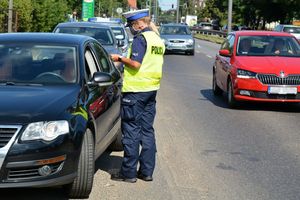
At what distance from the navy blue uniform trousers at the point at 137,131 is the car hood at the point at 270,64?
17.7 feet

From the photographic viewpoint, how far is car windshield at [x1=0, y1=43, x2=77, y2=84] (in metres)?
6.12

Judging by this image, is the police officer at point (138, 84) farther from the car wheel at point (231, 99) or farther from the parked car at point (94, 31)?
the parked car at point (94, 31)

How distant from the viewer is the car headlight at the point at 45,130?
191 inches

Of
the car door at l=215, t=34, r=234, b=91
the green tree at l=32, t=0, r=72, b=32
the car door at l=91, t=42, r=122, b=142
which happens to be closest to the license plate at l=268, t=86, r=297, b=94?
the car door at l=215, t=34, r=234, b=91

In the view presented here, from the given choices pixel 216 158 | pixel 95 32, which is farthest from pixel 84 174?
pixel 95 32

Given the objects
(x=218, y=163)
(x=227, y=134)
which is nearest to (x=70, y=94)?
(x=218, y=163)

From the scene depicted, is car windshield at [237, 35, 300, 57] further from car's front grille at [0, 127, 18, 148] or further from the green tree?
the green tree

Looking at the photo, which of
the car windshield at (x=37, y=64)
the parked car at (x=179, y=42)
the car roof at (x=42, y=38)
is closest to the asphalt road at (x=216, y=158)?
the car windshield at (x=37, y=64)

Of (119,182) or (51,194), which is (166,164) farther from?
(51,194)

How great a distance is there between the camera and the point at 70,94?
5.54m

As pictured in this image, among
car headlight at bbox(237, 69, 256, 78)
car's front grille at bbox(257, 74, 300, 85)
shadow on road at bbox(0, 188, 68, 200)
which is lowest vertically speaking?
shadow on road at bbox(0, 188, 68, 200)

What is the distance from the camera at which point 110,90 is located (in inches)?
266

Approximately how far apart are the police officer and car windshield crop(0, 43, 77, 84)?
1.84 ft

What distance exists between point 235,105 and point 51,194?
264 inches
